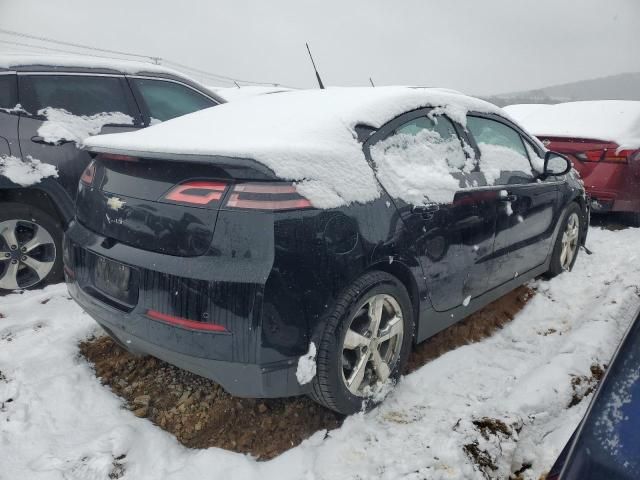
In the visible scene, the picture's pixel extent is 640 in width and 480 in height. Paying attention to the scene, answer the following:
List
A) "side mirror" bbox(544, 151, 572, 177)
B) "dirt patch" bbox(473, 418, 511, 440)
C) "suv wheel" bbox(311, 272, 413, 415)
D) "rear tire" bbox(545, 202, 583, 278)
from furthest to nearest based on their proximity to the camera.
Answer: "rear tire" bbox(545, 202, 583, 278) < "side mirror" bbox(544, 151, 572, 177) < "dirt patch" bbox(473, 418, 511, 440) < "suv wheel" bbox(311, 272, 413, 415)

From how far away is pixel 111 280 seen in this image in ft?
6.72

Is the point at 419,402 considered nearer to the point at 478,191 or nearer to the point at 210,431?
the point at 210,431

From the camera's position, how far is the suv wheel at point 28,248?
3.28 meters

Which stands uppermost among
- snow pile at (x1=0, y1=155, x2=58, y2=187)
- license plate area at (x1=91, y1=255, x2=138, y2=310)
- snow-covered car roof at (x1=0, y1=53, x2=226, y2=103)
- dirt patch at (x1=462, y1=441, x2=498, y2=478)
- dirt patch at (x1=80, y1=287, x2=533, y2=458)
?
snow-covered car roof at (x1=0, y1=53, x2=226, y2=103)

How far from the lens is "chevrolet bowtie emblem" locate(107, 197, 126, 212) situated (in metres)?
2.05

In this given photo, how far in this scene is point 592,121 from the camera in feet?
19.9

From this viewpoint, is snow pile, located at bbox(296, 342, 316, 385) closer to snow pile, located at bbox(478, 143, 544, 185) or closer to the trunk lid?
the trunk lid

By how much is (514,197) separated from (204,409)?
2341mm

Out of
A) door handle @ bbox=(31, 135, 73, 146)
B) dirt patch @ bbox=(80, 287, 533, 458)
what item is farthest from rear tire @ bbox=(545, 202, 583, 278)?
door handle @ bbox=(31, 135, 73, 146)

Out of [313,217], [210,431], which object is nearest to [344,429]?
[210,431]

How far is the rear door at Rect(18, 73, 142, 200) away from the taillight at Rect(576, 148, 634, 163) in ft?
16.7

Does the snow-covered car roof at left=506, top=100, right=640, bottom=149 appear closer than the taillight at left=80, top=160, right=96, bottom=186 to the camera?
No

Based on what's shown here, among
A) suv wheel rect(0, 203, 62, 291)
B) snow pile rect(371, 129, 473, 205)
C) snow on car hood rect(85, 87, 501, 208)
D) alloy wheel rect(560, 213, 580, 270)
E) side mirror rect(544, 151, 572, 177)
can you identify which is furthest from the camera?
alloy wheel rect(560, 213, 580, 270)

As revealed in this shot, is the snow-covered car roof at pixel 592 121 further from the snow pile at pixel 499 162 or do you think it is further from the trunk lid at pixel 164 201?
the trunk lid at pixel 164 201
